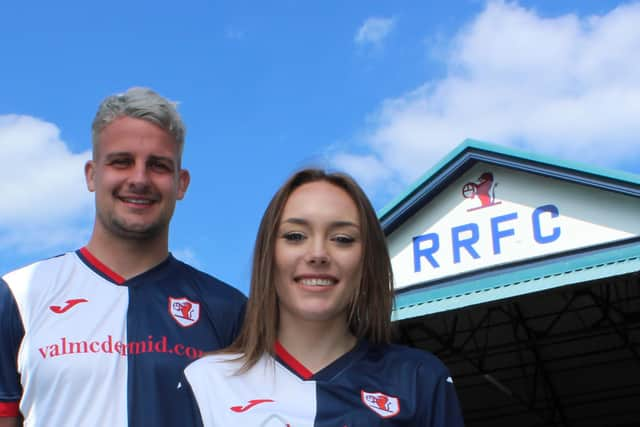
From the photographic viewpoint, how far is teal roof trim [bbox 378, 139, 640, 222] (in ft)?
36.2

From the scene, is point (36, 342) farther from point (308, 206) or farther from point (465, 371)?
point (465, 371)

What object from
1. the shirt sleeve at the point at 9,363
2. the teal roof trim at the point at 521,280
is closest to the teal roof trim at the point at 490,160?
the teal roof trim at the point at 521,280

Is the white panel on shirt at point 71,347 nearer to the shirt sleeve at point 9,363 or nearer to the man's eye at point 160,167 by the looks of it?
the shirt sleeve at point 9,363

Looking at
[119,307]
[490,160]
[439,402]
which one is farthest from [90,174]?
[490,160]

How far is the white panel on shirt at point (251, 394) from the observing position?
280 cm

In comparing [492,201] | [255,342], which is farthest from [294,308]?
[492,201]

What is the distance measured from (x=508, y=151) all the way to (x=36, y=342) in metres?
9.75

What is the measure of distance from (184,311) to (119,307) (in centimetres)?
26

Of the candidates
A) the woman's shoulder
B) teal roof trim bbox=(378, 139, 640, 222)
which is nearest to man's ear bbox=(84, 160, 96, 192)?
the woman's shoulder

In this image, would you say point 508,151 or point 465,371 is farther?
point 465,371

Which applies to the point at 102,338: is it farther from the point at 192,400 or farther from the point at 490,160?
the point at 490,160

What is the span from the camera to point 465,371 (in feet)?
50.9

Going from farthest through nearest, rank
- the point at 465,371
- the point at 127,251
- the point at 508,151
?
the point at 465,371 < the point at 508,151 < the point at 127,251

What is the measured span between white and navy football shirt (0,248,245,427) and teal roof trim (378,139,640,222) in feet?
28.1
